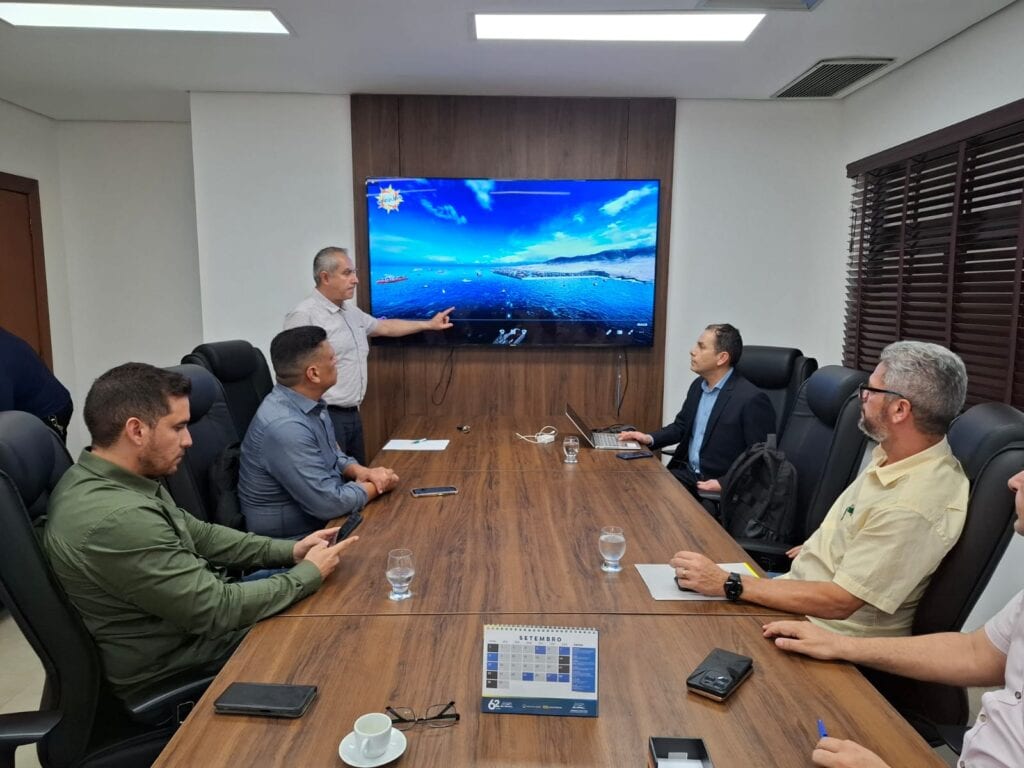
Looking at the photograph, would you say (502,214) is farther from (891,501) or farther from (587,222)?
(891,501)

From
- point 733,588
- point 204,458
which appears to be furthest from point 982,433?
point 204,458

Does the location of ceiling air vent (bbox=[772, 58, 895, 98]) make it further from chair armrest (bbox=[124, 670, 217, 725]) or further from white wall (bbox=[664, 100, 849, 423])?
chair armrest (bbox=[124, 670, 217, 725])

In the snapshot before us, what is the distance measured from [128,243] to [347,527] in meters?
4.02

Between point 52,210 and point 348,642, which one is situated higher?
point 52,210

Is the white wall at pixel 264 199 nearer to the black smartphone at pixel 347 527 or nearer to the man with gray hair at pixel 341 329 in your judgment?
the man with gray hair at pixel 341 329

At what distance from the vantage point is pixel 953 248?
3117 millimetres

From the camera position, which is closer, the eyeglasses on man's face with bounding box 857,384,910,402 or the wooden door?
the eyeglasses on man's face with bounding box 857,384,910,402

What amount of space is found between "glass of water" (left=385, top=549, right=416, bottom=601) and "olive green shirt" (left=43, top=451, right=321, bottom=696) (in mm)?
195

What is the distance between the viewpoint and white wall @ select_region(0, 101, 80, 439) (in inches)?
175

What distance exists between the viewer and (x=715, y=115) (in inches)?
168

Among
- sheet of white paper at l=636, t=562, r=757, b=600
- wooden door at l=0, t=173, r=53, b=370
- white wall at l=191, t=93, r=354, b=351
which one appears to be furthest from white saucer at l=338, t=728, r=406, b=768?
wooden door at l=0, t=173, r=53, b=370

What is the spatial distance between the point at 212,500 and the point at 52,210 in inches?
147

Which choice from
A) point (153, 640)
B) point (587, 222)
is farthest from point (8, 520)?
point (587, 222)

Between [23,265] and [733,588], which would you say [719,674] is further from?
[23,265]
